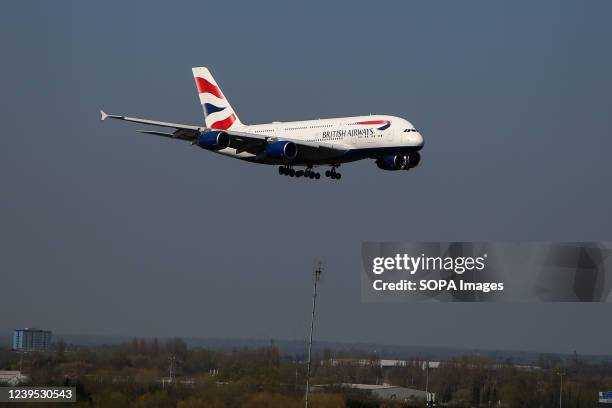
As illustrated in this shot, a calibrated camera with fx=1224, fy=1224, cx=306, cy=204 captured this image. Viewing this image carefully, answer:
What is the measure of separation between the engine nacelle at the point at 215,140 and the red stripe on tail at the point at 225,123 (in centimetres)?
1338

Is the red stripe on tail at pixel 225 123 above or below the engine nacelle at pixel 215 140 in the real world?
above

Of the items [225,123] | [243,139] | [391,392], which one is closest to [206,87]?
[225,123]

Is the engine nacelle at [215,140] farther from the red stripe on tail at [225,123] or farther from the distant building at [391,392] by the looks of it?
the distant building at [391,392]

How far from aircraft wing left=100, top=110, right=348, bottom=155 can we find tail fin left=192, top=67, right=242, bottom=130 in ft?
32.1

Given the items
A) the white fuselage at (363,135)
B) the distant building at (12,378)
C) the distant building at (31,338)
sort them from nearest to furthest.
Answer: the distant building at (12,378) → the white fuselage at (363,135) → the distant building at (31,338)

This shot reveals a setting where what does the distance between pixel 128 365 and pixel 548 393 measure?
26075 millimetres

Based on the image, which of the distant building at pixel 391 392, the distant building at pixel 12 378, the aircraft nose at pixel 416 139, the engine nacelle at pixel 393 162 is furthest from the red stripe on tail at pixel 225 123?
the distant building at pixel 12 378

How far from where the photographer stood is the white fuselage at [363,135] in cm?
7112

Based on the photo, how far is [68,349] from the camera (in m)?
71.4

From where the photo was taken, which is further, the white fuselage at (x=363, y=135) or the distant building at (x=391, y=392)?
the white fuselage at (x=363, y=135)

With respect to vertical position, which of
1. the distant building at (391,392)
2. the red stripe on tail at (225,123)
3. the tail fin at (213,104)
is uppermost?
the tail fin at (213,104)

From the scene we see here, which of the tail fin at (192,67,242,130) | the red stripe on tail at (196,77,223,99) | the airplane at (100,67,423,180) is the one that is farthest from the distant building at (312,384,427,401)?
the red stripe on tail at (196,77,223,99)

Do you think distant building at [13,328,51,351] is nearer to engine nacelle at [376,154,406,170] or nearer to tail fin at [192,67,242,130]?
tail fin at [192,67,242,130]

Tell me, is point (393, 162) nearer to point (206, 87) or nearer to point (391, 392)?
point (391, 392)
